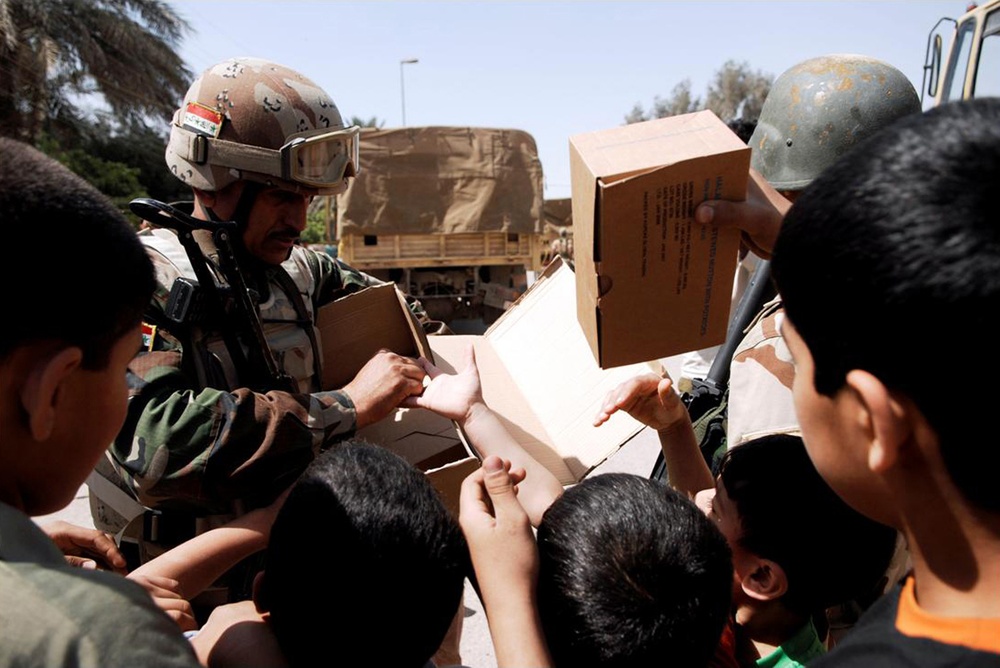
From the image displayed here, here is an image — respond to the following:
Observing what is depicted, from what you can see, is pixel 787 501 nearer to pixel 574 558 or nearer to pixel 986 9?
pixel 574 558

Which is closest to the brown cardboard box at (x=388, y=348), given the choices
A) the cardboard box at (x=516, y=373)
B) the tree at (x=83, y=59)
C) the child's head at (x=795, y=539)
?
the cardboard box at (x=516, y=373)

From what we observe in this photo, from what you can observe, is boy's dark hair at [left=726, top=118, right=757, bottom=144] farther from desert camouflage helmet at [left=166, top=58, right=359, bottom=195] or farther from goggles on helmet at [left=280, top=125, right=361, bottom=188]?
desert camouflage helmet at [left=166, top=58, right=359, bottom=195]

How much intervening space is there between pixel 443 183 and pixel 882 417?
1014 centimetres

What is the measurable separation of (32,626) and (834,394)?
982mm

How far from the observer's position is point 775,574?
5.15ft

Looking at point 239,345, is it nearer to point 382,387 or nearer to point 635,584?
point 382,387

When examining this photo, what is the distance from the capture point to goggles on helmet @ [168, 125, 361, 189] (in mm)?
2150

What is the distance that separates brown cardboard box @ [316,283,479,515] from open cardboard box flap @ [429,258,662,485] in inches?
5.8

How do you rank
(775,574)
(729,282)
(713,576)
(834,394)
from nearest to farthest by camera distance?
(834,394) → (713,576) → (775,574) → (729,282)

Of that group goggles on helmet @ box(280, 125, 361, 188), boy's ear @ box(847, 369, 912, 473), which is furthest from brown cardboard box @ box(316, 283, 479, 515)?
boy's ear @ box(847, 369, 912, 473)

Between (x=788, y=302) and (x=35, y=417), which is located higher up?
(x=788, y=302)

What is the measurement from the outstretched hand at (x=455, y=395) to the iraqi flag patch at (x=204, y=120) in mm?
923

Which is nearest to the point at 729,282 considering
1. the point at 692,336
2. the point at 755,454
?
the point at 692,336

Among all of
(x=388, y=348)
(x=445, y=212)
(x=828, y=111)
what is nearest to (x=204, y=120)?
(x=388, y=348)
